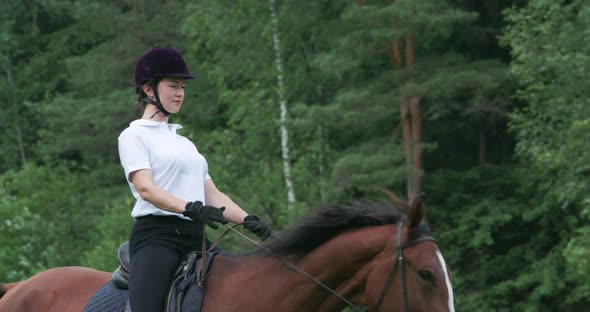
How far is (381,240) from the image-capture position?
516 cm

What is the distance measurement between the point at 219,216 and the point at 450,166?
859 inches


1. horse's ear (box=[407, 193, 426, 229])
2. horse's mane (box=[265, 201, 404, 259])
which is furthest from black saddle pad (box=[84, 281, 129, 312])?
horse's ear (box=[407, 193, 426, 229])

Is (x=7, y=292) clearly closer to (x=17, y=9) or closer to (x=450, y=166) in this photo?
(x=450, y=166)

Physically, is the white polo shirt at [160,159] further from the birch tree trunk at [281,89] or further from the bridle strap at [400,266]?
the birch tree trunk at [281,89]

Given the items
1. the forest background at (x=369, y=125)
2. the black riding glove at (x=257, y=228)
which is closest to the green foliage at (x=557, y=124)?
the forest background at (x=369, y=125)

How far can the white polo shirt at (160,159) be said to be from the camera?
5441mm

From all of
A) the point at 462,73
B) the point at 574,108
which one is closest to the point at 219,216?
the point at 574,108

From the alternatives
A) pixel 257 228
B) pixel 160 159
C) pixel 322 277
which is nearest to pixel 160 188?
pixel 160 159

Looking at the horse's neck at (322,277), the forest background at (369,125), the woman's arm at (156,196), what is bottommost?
the forest background at (369,125)

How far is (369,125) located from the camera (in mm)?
22547

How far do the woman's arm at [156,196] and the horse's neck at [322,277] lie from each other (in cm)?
51

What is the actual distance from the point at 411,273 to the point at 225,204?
55.6 inches

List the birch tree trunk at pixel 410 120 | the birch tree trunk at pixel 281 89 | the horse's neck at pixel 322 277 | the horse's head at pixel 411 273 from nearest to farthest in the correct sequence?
the horse's head at pixel 411 273 < the horse's neck at pixel 322 277 < the birch tree trunk at pixel 410 120 < the birch tree trunk at pixel 281 89

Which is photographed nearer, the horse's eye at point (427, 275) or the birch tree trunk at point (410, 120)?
the horse's eye at point (427, 275)
